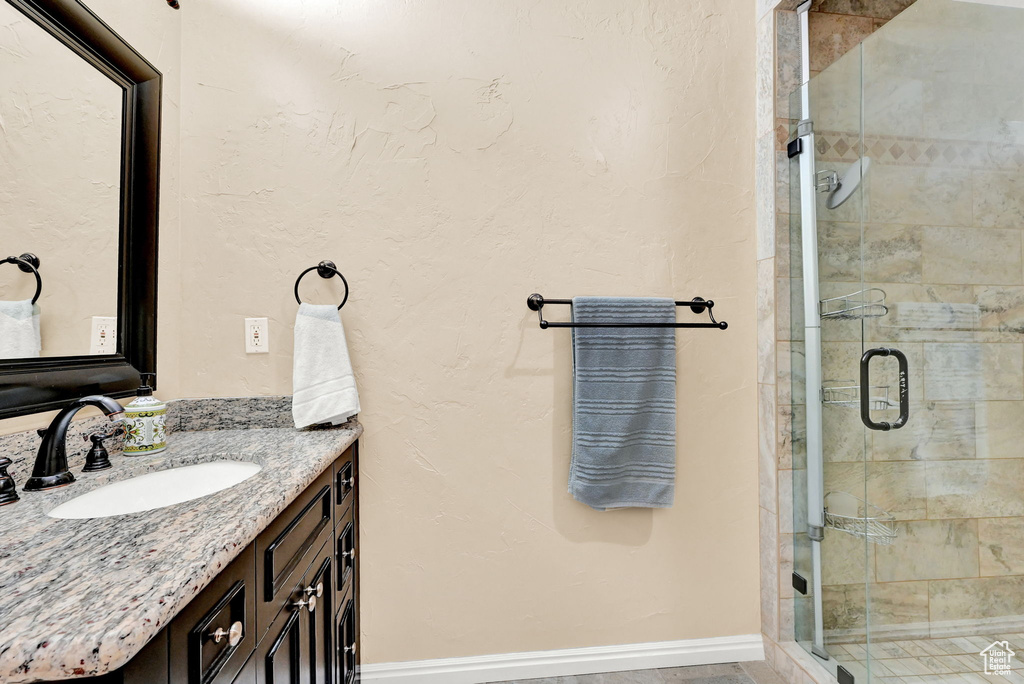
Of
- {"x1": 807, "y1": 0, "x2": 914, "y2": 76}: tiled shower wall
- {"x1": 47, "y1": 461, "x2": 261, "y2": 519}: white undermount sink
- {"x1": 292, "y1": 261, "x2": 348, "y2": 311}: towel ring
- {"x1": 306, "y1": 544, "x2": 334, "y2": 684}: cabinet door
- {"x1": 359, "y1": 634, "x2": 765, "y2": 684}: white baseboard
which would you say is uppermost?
{"x1": 807, "y1": 0, "x2": 914, "y2": 76}: tiled shower wall

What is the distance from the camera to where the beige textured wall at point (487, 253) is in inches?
56.2

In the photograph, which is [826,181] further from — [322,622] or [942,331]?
[322,622]

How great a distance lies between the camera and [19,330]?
3.08 feet

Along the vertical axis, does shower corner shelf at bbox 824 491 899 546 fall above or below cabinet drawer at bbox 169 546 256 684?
below

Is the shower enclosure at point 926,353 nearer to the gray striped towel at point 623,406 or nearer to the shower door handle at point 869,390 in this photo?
the shower door handle at point 869,390

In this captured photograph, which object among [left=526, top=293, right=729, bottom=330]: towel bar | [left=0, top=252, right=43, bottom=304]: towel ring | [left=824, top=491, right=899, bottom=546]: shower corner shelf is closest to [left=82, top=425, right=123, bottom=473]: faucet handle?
[left=0, top=252, right=43, bottom=304]: towel ring

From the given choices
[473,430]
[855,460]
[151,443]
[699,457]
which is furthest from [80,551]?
[855,460]

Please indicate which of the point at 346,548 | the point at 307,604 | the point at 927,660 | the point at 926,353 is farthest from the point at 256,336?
the point at 927,660

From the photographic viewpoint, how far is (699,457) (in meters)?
1.56

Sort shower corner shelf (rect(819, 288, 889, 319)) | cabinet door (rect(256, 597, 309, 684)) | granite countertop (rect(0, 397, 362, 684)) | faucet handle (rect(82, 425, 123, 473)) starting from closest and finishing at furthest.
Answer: granite countertop (rect(0, 397, 362, 684)) < cabinet door (rect(256, 597, 309, 684)) < faucet handle (rect(82, 425, 123, 473)) < shower corner shelf (rect(819, 288, 889, 319))

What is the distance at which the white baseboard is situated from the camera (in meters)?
1.45

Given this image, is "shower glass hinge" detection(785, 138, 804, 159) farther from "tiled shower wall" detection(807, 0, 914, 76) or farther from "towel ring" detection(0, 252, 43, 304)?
"towel ring" detection(0, 252, 43, 304)

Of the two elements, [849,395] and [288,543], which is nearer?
[288,543]
